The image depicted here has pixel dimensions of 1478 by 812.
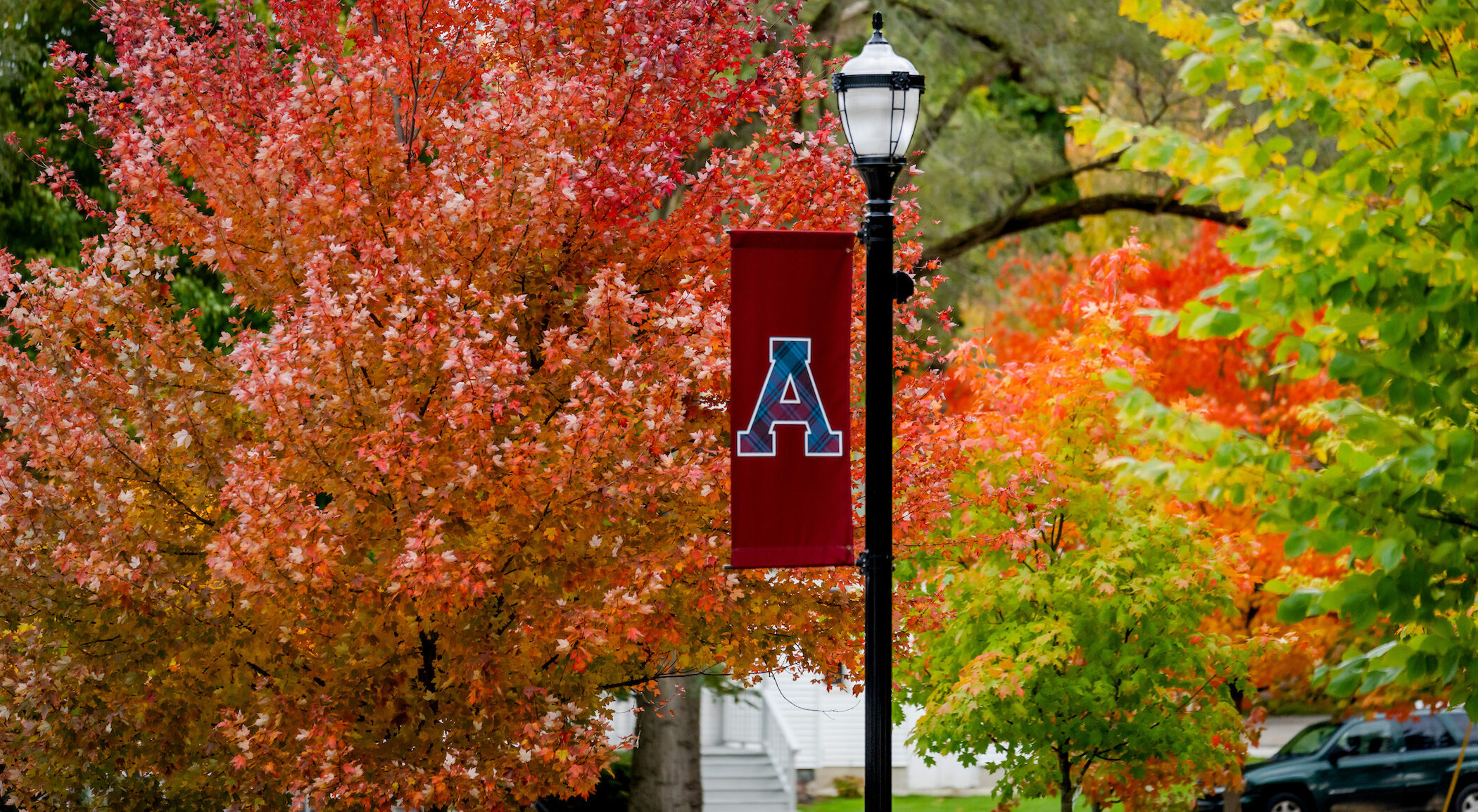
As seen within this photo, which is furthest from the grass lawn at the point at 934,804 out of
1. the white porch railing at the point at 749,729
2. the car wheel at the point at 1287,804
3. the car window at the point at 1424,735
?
the car window at the point at 1424,735

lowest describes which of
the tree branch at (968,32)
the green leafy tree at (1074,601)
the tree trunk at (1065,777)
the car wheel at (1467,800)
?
the car wheel at (1467,800)

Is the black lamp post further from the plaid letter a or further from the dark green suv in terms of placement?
the dark green suv

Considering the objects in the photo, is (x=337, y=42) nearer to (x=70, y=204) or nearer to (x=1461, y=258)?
(x=70, y=204)

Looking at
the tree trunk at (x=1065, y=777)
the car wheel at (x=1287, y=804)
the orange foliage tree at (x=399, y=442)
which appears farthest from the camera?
the car wheel at (x=1287, y=804)

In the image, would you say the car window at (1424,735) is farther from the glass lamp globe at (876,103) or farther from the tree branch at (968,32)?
the glass lamp globe at (876,103)

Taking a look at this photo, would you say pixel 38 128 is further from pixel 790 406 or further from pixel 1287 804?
pixel 1287 804

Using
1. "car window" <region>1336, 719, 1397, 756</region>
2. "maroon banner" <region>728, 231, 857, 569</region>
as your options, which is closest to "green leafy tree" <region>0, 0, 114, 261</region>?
"maroon banner" <region>728, 231, 857, 569</region>

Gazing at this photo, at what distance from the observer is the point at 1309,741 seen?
2080cm

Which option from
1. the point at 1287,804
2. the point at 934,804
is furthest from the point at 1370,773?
the point at 934,804

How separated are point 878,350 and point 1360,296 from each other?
7.50 ft

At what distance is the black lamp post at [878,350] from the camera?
7234 millimetres

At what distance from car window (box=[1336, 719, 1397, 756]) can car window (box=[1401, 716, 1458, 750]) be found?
180mm

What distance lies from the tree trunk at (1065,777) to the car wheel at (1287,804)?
7.90 m

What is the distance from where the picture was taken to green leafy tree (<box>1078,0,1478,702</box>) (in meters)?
5.72
